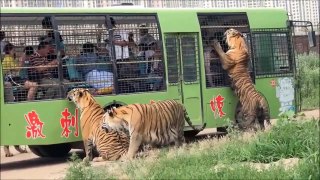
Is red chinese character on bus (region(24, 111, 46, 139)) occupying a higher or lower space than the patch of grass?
higher

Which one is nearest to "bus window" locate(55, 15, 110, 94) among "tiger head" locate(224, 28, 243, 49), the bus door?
the bus door

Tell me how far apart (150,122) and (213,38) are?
7.71 feet

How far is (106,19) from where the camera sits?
9.70 meters

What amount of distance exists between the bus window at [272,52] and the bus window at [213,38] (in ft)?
0.97

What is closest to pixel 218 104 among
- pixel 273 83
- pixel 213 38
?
pixel 213 38

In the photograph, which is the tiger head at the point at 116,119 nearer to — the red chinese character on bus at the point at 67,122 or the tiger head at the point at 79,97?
the tiger head at the point at 79,97

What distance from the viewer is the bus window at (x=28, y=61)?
8781 mm

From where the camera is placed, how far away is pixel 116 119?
29.4 feet

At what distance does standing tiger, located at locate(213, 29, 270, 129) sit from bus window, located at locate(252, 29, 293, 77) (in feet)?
1.66

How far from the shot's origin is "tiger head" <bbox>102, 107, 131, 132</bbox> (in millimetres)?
8945

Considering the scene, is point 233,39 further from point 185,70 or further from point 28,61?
point 28,61

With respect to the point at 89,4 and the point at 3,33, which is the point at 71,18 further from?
the point at 89,4

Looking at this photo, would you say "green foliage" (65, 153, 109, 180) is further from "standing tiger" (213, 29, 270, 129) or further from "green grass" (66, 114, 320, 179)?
"standing tiger" (213, 29, 270, 129)

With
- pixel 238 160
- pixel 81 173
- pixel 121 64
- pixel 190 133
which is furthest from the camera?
pixel 190 133
